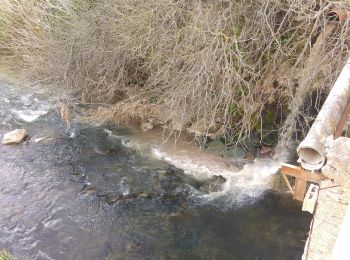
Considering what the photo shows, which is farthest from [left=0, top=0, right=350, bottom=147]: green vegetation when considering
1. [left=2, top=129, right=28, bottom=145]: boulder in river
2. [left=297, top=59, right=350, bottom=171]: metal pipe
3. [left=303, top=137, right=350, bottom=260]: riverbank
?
[left=303, top=137, right=350, bottom=260]: riverbank

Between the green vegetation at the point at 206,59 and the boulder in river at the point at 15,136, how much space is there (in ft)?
4.47

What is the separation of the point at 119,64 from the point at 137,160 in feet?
7.01

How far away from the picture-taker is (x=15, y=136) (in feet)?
29.4

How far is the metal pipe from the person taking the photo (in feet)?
8.79

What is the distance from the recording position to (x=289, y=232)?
637 cm

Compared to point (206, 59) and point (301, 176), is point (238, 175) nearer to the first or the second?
point (206, 59)

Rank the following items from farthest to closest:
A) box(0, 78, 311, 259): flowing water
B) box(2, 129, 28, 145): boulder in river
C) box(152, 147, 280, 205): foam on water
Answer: box(2, 129, 28, 145): boulder in river
box(152, 147, 280, 205): foam on water
box(0, 78, 311, 259): flowing water

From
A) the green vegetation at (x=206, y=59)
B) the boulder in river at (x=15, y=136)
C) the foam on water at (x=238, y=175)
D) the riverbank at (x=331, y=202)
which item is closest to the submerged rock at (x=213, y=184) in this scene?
the foam on water at (x=238, y=175)

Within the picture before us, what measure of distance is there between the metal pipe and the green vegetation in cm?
303

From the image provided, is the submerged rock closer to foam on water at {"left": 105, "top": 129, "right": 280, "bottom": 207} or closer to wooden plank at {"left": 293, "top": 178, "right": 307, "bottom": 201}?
foam on water at {"left": 105, "top": 129, "right": 280, "bottom": 207}

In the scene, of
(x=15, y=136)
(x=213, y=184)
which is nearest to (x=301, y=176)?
(x=213, y=184)

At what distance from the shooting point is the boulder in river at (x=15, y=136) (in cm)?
889

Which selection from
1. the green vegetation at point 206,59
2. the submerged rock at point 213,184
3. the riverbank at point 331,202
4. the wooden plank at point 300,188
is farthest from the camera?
the submerged rock at point 213,184

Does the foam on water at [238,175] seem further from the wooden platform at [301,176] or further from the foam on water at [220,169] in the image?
the wooden platform at [301,176]
